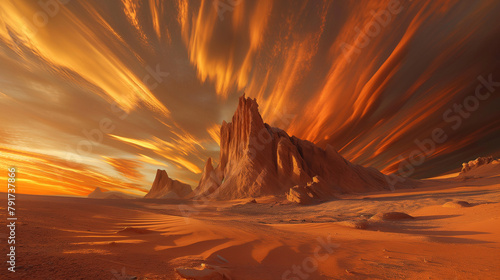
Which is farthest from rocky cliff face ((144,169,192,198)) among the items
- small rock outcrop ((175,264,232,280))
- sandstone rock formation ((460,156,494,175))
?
sandstone rock formation ((460,156,494,175))

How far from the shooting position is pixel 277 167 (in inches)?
1164

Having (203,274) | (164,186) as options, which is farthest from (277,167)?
(164,186)

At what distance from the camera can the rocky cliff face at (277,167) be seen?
27.5 m

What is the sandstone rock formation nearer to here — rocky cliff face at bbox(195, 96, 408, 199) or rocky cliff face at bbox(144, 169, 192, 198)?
rocky cliff face at bbox(195, 96, 408, 199)

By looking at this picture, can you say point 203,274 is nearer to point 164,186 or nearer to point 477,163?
point 477,163

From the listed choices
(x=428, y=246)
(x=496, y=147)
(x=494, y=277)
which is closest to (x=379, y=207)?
(x=428, y=246)

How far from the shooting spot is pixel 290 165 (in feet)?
94.8

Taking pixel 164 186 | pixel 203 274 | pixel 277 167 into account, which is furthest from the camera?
pixel 164 186

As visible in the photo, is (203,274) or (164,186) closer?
(203,274)

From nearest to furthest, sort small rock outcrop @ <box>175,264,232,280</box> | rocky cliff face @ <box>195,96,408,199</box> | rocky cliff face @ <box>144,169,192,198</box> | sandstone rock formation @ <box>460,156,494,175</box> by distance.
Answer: small rock outcrop @ <box>175,264,232,280</box>
rocky cliff face @ <box>195,96,408,199</box>
sandstone rock formation @ <box>460,156,494,175</box>
rocky cliff face @ <box>144,169,192,198</box>

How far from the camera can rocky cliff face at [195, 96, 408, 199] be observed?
90.2 feet

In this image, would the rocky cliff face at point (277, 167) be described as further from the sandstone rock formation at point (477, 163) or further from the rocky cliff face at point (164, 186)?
the rocky cliff face at point (164, 186)

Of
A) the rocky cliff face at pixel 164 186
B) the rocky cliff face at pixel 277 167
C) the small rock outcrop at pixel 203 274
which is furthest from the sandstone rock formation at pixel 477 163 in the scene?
the rocky cliff face at pixel 164 186

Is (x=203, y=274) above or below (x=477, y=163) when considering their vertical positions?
below
